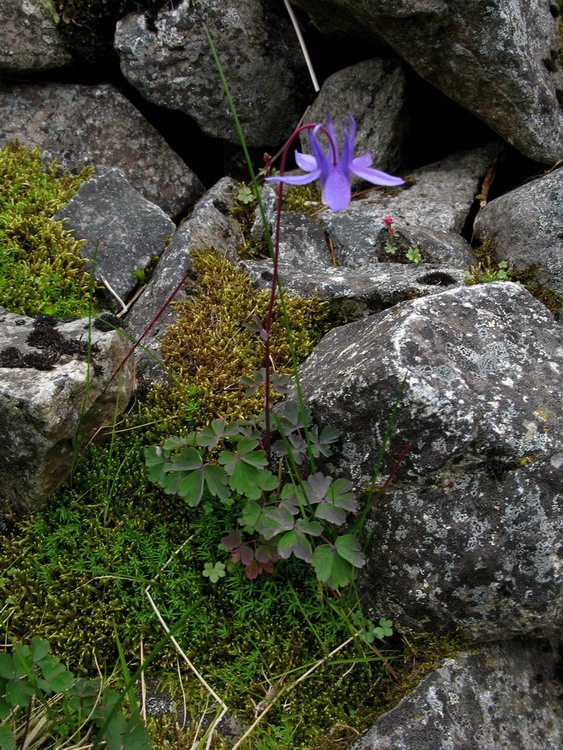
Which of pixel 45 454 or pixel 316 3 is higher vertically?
pixel 316 3

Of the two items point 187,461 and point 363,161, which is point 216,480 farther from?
point 363,161

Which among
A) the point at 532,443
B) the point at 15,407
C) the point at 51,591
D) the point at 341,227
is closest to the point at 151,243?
the point at 341,227

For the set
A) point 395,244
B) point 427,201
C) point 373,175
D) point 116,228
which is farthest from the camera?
point 427,201

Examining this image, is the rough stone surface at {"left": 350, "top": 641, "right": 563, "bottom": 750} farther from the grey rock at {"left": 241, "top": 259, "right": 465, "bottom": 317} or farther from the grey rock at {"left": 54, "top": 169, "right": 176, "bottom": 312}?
the grey rock at {"left": 54, "top": 169, "right": 176, "bottom": 312}

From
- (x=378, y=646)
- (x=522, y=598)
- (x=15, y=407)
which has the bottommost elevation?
(x=378, y=646)

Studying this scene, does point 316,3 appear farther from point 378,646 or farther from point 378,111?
Result: point 378,646

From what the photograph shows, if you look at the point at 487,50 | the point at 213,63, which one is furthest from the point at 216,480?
the point at 213,63

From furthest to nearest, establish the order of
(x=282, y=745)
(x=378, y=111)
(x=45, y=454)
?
(x=378, y=111) → (x=45, y=454) → (x=282, y=745)
